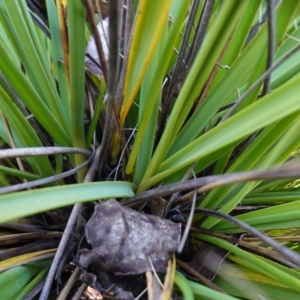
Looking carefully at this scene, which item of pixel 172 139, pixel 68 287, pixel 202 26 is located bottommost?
pixel 68 287

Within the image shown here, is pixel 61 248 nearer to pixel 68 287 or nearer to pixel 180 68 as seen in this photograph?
pixel 68 287

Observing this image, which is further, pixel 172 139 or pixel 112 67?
pixel 172 139

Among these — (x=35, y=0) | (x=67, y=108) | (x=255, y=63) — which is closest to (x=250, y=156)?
(x=255, y=63)

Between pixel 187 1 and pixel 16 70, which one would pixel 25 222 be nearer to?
pixel 16 70

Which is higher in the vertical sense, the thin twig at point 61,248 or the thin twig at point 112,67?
the thin twig at point 112,67

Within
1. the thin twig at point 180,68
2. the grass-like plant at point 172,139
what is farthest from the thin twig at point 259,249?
the thin twig at point 180,68

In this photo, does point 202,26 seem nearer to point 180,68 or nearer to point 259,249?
point 180,68

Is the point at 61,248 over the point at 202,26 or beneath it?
beneath

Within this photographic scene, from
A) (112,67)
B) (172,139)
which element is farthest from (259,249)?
(112,67)

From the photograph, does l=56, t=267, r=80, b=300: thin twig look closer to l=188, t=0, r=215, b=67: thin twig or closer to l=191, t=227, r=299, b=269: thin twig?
l=191, t=227, r=299, b=269: thin twig

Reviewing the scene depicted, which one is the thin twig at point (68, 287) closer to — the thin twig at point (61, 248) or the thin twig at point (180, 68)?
the thin twig at point (61, 248)
